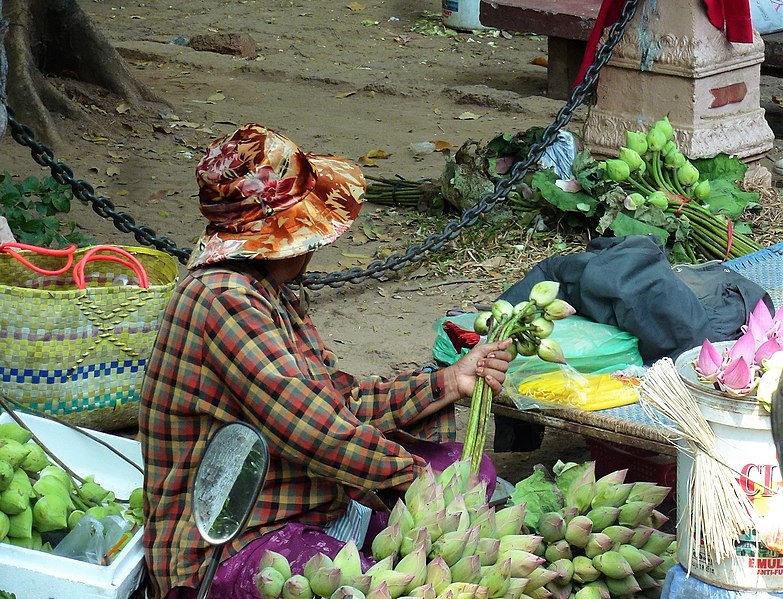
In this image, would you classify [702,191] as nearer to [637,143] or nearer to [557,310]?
[637,143]

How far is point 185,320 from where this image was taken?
243 centimetres

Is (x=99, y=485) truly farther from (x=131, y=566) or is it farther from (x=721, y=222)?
(x=721, y=222)

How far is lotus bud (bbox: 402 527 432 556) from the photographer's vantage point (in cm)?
230

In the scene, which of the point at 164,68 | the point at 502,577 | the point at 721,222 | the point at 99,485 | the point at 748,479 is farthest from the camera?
the point at 164,68

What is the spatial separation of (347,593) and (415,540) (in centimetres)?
23

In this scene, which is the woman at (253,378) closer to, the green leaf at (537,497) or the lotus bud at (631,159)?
the green leaf at (537,497)

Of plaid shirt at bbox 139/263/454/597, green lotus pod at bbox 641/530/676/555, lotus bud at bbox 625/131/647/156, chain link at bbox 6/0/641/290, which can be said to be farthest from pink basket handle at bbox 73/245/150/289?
lotus bud at bbox 625/131/647/156

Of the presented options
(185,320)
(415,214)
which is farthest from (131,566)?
(415,214)

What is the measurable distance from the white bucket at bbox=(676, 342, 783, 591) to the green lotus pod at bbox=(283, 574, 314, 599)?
75cm

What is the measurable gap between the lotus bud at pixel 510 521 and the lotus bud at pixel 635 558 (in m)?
0.24

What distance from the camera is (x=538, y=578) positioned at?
244 centimetres

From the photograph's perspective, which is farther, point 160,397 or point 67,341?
point 67,341

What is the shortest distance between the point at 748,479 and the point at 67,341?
2149 millimetres

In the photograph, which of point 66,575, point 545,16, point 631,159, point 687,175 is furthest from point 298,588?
point 545,16
